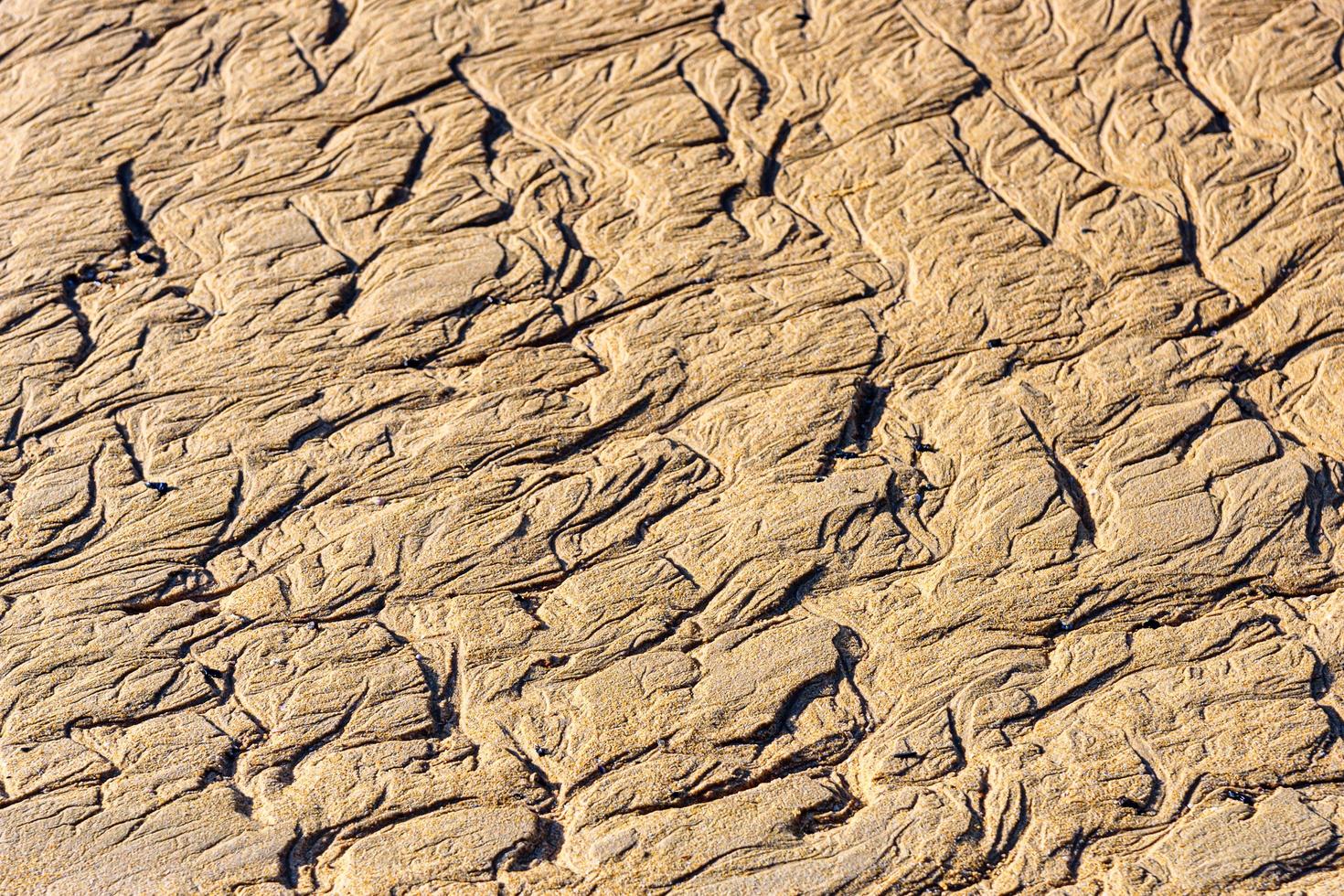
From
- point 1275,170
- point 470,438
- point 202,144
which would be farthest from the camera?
point 202,144

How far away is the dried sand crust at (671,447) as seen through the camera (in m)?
4.58

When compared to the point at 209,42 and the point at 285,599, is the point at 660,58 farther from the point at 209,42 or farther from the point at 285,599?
the point at 285,599

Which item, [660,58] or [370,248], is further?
[660,58]

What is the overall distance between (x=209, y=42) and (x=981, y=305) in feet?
16.8

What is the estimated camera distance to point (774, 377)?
569 centimetres

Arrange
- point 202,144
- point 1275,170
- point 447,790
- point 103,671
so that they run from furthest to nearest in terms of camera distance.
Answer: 1. point 202,144
2. point 1275,170
3. point 103,671
4. point 447,790

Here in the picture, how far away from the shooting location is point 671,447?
554 centimetres

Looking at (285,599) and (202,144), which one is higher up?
(202,144)

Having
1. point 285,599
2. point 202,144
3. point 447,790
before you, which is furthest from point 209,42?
point 447,790

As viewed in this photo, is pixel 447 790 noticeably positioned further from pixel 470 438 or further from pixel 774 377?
pixel 774 377

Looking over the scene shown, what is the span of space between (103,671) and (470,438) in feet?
6.48

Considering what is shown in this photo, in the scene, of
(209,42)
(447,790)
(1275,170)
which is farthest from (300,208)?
(1275,170)

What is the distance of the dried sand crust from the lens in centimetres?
458

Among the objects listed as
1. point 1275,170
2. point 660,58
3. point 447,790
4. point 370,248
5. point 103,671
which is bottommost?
point 447,790
